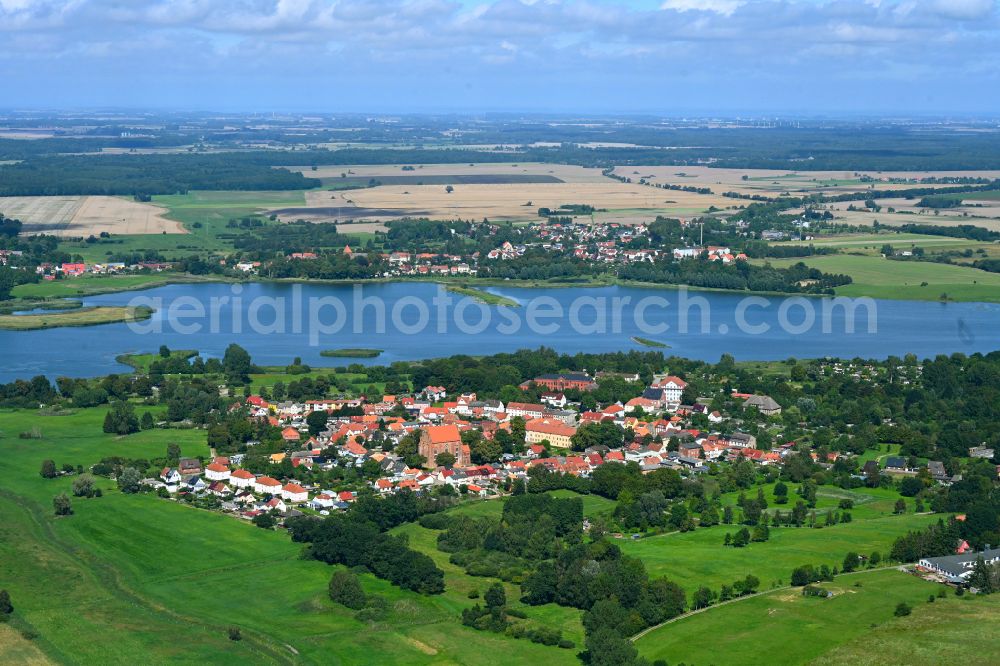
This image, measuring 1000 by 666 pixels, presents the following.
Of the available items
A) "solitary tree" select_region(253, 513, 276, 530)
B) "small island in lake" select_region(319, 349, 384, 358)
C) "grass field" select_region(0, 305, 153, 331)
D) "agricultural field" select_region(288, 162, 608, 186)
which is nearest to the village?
"solitary tree" select_region(253, 513, 276, 530)

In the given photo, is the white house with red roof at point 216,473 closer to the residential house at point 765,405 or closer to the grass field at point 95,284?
the residential house at point 765,405

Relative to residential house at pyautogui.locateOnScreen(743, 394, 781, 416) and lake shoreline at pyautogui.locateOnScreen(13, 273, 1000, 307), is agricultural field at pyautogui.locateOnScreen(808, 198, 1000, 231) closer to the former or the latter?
lake shoreline at pyautogui.locateOnScreen(13, 273, 1000, 307)

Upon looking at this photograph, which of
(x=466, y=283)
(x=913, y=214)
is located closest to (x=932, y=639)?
(x=466, y=283)

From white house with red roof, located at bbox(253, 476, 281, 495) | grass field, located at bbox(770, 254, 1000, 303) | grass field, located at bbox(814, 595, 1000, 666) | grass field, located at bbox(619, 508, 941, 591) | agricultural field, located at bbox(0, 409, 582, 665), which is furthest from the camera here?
grass field, located at bbox(770, 254, 1000, 303)

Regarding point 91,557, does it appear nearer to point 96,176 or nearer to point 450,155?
point 96,176

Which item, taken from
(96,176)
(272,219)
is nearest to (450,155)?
(96,176)

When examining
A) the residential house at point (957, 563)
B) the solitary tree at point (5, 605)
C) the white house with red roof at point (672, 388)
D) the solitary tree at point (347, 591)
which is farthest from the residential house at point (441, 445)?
the solitary tree at point (5, 605)

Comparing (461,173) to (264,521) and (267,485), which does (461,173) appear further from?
(264,521)
